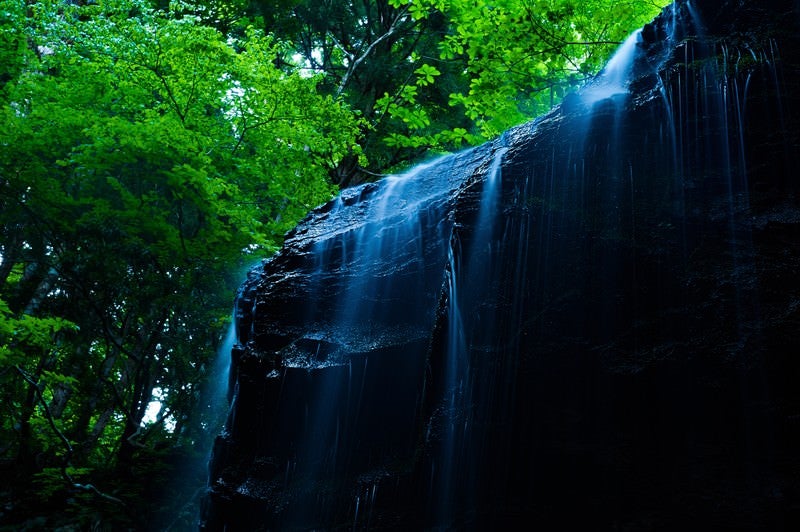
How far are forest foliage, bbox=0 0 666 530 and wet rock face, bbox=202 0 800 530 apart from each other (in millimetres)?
3078

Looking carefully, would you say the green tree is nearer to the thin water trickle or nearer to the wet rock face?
the wet rock face

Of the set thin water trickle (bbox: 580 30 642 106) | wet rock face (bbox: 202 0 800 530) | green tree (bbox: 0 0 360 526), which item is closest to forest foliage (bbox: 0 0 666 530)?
green tree (bbox: 0 0 360 526)

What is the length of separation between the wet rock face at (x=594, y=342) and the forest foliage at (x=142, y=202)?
3.08 metres

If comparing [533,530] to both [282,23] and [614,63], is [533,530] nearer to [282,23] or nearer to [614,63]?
[614,63]

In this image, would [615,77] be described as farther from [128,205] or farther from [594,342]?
[128,205]

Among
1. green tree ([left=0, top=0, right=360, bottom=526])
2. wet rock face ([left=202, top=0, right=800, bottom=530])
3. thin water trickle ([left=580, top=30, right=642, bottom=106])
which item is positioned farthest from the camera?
green tree ([left=0, top=0, right=360, bottom=526])

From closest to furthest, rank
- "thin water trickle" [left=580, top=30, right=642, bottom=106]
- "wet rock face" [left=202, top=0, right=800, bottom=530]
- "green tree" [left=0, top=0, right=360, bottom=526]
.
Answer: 1. "wet rock face" [left=202, top=0, right=800, bottom=530]
2. "thin water trickle" [left=580, top=30, right=642, bottom=106]
3. "green tree" [left=0, top=0, right=360, bottom=526]

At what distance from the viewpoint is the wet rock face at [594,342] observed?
13.9 feet

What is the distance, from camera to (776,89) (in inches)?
184

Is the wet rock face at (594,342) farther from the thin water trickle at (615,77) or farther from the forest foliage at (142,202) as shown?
the forest foliage at (142,202)

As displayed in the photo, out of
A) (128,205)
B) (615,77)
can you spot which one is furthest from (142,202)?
(615,77)

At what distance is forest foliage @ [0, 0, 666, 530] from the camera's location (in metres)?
8.07

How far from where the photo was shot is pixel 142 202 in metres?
8.34

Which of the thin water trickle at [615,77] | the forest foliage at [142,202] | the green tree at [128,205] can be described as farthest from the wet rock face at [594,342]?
the green tree at [128,205]
